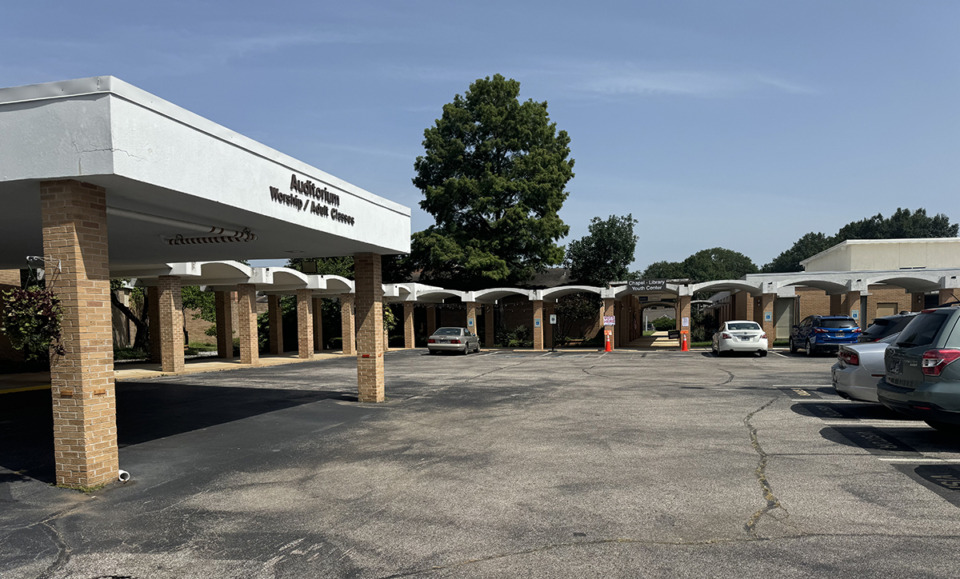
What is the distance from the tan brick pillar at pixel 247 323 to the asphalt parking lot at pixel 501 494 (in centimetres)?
1313

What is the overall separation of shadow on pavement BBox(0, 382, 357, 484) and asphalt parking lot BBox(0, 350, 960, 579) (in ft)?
0.29

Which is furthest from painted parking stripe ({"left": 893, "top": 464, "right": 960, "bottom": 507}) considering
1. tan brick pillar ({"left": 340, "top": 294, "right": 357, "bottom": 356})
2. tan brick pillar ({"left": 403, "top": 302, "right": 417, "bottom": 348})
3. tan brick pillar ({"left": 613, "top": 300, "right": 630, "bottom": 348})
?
tan brick pillar ({"left": 403, "top": 302, "right": 417, "bottom": 348})

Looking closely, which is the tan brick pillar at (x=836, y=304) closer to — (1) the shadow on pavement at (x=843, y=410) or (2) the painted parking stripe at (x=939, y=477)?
(1) the shadow on pavement at (x=843, y=410)

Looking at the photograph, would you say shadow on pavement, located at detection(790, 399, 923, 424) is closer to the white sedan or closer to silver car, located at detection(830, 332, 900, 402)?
silver car, located at detection(830, 332, 900, 402)

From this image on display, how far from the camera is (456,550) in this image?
199 inches

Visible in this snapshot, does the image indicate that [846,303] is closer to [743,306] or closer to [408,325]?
[743,306]

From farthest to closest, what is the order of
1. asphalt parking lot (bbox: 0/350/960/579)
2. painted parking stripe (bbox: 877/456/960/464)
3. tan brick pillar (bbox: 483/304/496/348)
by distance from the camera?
Answer: 1. tan brick pillar (bbox: 483/304/496/348)
2. painted parking stripe (bbox: 877/456/960/464)
3. asphalt parking lot (bbox: 0/350/960/579)

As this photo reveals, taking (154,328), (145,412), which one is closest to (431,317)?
(154,328)

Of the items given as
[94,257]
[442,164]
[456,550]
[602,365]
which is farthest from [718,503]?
[442,164]

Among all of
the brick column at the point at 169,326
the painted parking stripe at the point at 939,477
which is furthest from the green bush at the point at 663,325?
the painted parking stripe at the point at 939,477

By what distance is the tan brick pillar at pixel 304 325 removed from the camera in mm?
29734

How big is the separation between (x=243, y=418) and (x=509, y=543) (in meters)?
8.18

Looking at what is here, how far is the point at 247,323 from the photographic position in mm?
26094

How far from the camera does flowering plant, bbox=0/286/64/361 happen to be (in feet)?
21.9
